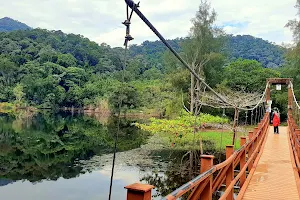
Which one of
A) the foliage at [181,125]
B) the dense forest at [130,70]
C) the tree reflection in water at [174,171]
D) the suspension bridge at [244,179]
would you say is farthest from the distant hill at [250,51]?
the suspension bridge at [244,179]

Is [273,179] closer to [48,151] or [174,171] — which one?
[174,171]

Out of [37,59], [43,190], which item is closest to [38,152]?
[43,190]

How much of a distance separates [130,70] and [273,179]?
42104 millimetres

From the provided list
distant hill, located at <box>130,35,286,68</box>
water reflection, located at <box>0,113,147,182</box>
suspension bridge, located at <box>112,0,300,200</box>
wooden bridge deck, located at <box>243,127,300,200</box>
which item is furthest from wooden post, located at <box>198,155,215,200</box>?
distant hill, located at <box>130,35,286,68</box>

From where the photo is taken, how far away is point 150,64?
54.4 m

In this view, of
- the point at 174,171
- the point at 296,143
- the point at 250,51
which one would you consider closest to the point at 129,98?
the point at 174,171

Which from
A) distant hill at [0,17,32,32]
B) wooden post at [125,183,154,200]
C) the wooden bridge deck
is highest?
distant hill at [0,17,32,32]

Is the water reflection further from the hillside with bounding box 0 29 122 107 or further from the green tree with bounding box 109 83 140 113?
the hillside with bounding box 0 29 122 107

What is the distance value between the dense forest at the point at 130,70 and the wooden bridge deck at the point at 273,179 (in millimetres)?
5487

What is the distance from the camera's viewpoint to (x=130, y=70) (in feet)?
151

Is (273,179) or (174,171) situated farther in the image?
(174,171)

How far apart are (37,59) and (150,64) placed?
58.4 ft

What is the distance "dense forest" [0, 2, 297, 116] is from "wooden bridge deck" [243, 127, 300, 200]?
18.0 ft

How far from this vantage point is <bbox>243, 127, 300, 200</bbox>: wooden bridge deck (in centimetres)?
373
